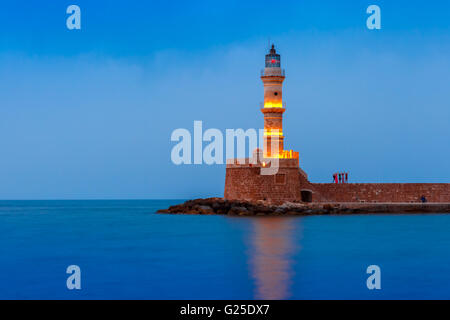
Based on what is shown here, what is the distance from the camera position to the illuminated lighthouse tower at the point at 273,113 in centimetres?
2706

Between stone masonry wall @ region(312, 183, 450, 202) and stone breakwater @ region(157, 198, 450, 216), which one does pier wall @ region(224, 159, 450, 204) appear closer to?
stone masonry wall @ region(312, 183, 450, 202)

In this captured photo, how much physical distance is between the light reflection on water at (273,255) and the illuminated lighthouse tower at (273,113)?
3.40 metres

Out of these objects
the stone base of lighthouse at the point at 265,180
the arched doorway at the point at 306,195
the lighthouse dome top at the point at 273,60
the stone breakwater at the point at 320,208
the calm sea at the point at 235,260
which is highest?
the lighthouse dome top at the point at 273,60

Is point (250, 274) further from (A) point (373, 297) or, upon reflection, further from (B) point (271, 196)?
(B) point (271, 196)

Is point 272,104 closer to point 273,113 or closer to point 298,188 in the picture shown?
point 273,113

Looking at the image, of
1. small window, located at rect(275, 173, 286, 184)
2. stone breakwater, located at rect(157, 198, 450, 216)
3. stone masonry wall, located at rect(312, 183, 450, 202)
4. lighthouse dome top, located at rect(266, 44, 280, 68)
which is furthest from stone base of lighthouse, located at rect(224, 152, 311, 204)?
lighthouse dome top, located at rect(266, 44, 280, 68)

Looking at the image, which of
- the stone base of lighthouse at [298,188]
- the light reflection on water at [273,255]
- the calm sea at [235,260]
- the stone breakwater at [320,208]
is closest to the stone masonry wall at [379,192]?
the stone base of lighthouse at [298,188]

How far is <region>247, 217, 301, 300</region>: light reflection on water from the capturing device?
11.8 metres

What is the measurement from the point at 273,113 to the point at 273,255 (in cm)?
1181

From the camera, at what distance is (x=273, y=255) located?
16172 millimetres

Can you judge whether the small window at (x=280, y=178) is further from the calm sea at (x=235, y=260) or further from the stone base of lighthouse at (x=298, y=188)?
the calm sea at (x=235, y=260)
